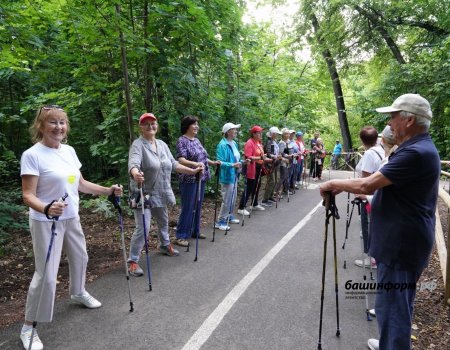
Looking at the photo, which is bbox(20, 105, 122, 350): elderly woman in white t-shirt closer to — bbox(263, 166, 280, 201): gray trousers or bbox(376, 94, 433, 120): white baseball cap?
bbox(376, 94, 433, 120): white baseball cap

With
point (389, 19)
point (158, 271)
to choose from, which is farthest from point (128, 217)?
point (389, 19)

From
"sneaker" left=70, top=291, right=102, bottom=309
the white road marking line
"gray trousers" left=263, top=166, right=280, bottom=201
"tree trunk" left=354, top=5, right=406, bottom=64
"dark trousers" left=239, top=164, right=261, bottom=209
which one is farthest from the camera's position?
"tree trunk" left=354, top=5, right=406, bottom=64

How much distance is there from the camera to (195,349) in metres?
3.24

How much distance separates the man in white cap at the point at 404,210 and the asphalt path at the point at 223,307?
88 centimetres

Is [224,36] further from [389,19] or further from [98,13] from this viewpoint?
[389,19]

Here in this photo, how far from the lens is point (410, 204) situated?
8.55ft

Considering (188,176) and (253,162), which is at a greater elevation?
(253,162)

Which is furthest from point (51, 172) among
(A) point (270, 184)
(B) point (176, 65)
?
(A) point (270, 184)

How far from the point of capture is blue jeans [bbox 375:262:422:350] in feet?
8.74

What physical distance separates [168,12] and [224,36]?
1.80 m

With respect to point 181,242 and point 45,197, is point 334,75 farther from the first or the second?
point 45,197

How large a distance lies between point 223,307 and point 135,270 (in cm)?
157

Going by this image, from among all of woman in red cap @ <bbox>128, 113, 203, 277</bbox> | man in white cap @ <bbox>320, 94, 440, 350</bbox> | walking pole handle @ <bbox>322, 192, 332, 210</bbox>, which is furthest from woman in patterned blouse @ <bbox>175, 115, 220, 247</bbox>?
man in white cap @ <bbox>320, 94, 440, 350</bbox>

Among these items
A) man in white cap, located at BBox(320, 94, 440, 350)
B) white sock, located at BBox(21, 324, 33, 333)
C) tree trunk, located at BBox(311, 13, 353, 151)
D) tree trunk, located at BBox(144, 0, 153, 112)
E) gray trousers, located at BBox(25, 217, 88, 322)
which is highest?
tree trunk, located at BBox(311, 13, 353, 151)
